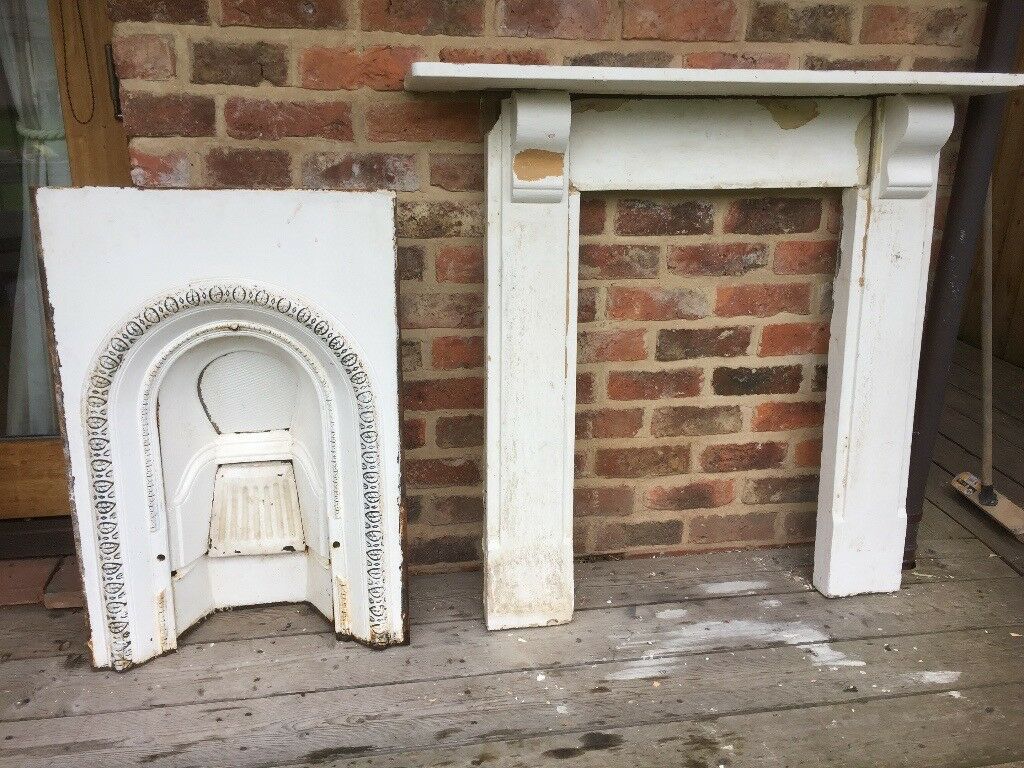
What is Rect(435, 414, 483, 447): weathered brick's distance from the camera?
1971 mm

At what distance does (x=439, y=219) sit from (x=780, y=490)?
1.09 metres

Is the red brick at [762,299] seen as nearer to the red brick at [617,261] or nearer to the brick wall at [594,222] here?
the brick wall at [594,222]

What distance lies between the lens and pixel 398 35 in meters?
1.70

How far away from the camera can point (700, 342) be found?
6.61 ft

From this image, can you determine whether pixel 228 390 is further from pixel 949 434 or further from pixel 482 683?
pixel 949 434

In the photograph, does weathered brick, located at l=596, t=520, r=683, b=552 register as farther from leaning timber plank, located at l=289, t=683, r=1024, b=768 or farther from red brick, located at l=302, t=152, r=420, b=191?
red brick, located at l=302, t=152, r=420, b=191

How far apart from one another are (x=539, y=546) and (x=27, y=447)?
1372 millimetres

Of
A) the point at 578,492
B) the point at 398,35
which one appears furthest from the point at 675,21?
the point at 578,492

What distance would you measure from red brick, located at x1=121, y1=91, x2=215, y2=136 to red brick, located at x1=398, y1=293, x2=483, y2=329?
20.5 inches

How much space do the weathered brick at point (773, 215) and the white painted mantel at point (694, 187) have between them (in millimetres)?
89

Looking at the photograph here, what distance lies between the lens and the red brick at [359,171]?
1744mm

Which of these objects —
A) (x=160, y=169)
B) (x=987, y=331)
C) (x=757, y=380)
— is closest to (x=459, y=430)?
(x=757, y=380)

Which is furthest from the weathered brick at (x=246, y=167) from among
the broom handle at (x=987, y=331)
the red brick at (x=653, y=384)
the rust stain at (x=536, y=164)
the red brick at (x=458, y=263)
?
the broom handle at (x=987, y=331)

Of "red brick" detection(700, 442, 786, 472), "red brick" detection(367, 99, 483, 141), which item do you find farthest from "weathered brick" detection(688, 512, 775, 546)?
"red brick" detection(367, 99, 483, 141)
